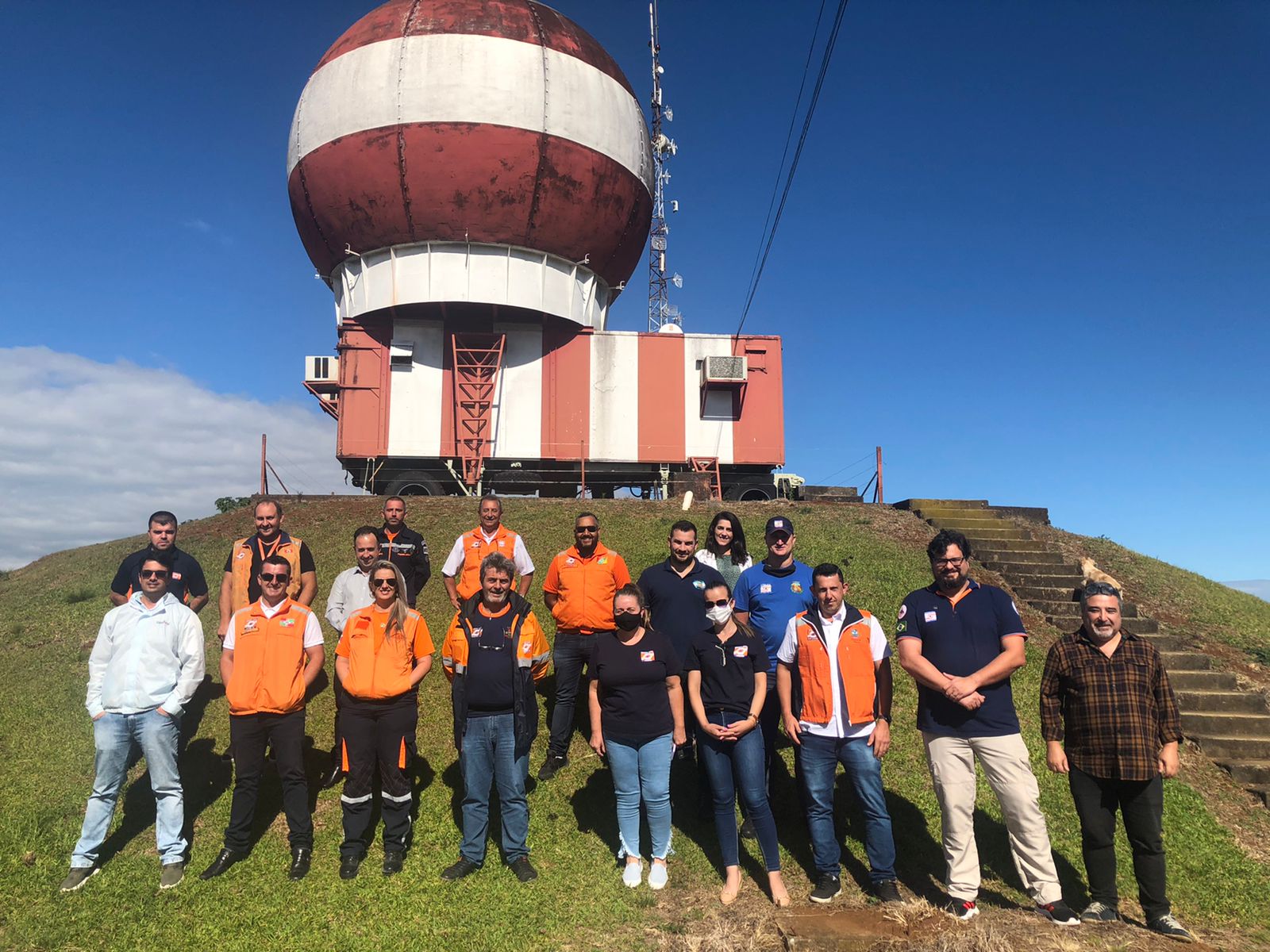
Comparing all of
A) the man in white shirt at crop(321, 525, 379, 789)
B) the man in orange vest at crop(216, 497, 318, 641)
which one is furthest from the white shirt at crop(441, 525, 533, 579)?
the man in orange vest at crop(216, 497, 318, 641)

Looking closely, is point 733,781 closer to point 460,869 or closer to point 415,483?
point 460,869

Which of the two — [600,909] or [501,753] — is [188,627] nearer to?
[501,753]

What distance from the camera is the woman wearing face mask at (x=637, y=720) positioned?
4570 millimetres

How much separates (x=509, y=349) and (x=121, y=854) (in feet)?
45.3

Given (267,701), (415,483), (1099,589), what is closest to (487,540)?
(267,701)

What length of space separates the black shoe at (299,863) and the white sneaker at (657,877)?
210 cm

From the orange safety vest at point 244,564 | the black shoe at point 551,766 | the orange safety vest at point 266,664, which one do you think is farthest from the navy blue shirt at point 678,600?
the orange safety vest at point 244,564

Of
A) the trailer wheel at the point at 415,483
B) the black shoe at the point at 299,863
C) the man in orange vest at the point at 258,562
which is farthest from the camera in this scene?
the trailer wheel at the point at 415,483

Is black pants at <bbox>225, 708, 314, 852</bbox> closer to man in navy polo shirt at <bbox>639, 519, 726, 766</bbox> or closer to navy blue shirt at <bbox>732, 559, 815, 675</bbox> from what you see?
man in navy polo shirt at <bbox>639, 519, 726, 766</bbox>

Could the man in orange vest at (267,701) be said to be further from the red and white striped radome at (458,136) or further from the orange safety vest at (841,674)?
the red and white striped radome at (458,136)

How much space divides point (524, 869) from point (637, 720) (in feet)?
3.89

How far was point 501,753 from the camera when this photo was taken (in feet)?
15.6

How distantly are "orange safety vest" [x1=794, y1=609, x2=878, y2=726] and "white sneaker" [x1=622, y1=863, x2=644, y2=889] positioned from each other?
1348mm

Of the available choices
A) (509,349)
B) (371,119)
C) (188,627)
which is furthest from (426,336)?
(188,627)
